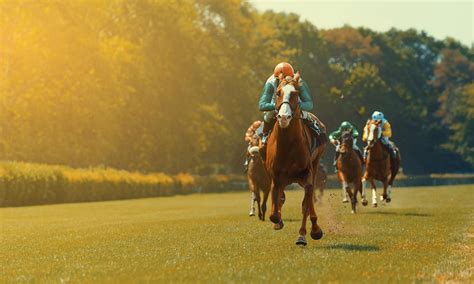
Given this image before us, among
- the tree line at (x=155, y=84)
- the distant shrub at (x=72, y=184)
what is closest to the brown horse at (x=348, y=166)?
the distant shrub at (x=72, y=184)

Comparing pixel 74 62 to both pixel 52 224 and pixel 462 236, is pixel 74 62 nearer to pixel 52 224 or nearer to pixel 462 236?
pixel 52 224

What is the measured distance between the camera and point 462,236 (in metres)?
18.5

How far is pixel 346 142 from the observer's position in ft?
96.6

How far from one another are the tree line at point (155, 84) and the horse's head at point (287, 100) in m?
42.1

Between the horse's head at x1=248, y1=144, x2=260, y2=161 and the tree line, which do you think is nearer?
the horse's head at x1=248, y1=144, x2=260, y2=161

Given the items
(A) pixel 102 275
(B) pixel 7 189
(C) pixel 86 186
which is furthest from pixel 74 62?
(A) pixel 102 275

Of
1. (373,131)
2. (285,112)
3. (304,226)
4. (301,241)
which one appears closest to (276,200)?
(304,226)

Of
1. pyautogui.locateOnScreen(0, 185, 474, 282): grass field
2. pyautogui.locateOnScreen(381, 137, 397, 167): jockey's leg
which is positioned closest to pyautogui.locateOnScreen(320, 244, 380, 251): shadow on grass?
pyautogui.locateOnScreen(0, 185, 474, 282): grass field

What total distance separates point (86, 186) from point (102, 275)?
3662 cm

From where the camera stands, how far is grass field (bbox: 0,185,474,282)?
12.0 meters

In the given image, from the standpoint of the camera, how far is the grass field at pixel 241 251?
1197 centimetres

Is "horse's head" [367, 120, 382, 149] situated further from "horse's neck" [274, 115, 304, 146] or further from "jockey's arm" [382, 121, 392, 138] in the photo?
"horse's neck" [274, 115, 304, 146]

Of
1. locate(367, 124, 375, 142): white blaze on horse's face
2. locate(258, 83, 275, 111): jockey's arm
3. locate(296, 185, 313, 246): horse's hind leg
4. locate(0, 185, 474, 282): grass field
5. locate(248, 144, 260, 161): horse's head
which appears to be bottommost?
locate(0, 185, 474, 282): grass field

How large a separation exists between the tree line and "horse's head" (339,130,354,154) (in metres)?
30.3
